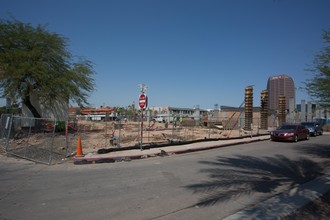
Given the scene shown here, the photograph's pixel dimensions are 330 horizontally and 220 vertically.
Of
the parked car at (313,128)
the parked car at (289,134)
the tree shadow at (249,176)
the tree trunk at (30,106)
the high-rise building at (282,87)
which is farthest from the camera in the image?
the high-rise building at (282,87)

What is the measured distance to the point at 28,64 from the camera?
2219 centimetres

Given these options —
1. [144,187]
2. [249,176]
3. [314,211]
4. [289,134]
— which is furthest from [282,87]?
[314,211]

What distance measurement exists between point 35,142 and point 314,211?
1649cm

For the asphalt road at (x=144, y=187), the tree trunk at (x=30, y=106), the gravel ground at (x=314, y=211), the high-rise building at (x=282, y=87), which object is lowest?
the asphalt road at (x=144, y=187)

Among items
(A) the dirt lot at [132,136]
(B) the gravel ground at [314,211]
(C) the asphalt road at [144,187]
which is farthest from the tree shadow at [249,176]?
(A) the dirt lot at [132,136]

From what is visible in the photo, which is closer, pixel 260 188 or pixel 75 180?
pixel 260 188

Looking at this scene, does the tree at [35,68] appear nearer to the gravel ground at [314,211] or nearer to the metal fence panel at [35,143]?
the metal fence panel at [35,143]

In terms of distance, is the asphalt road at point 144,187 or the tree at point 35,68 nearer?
the asphalt road at point 144,187

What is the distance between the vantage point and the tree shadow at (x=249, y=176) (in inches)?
291

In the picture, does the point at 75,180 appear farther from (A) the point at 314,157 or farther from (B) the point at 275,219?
(A) the point at 314,157

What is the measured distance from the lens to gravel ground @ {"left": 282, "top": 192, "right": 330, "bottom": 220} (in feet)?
18.3

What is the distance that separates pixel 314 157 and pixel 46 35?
2318 cm

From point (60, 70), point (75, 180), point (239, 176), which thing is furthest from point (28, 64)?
point (239, 176)

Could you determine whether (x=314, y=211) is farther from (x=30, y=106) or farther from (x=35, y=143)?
(x=30, y=106)
